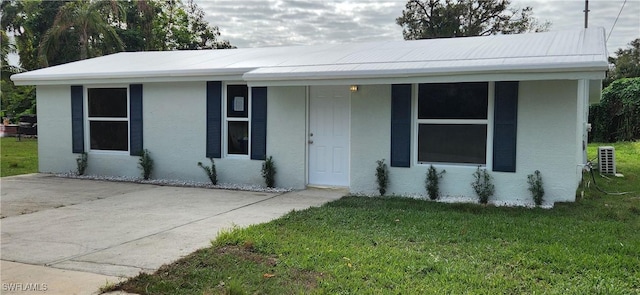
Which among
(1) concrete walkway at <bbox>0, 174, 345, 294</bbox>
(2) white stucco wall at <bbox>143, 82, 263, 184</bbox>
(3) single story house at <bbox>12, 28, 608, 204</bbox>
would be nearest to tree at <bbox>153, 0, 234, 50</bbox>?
(3) single story house at <bbox>12, 28, 608, 204</bbox>

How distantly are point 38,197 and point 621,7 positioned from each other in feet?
55.2

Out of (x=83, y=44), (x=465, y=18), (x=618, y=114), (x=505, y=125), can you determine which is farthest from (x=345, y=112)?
(x=465, y=18)

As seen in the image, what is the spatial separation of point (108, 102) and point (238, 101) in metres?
3.37

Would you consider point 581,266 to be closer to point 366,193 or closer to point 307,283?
point 307,283

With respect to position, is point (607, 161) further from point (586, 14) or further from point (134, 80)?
point (586, 14)

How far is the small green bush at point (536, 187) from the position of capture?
295 inches

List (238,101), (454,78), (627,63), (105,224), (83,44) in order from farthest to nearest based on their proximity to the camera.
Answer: (627,63) → (83,44) → (238,101) → (454,78) → (105,224)

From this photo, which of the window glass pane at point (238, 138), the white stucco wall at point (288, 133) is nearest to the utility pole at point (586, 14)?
the white stucco wall at point (288, 133)

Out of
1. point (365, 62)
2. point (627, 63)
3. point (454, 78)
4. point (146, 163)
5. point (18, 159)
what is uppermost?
point (627, 63)

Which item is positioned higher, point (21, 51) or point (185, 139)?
point (21, 51)

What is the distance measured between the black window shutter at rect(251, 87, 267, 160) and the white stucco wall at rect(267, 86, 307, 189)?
0.08 meters

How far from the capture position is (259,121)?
9.49 metres

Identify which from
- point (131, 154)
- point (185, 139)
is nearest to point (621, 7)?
point (185, 139)

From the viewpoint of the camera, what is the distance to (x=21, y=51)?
87.5 ft
